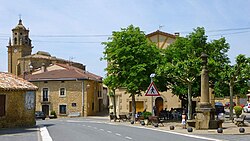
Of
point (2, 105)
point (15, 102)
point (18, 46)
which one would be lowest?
point (2, 105)

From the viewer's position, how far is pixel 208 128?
87.0ft

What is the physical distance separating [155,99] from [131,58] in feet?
46.4

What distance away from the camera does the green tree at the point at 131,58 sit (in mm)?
38406

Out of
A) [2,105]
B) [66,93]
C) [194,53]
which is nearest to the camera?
[2,105]

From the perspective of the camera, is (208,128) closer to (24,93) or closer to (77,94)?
A: (24,93)

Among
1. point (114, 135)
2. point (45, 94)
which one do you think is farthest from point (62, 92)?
point (114, 135)

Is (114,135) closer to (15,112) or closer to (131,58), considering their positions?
(15,112)

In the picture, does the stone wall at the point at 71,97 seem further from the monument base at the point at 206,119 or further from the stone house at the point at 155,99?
the monument base at the point at 206,119

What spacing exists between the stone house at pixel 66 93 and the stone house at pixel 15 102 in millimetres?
27801

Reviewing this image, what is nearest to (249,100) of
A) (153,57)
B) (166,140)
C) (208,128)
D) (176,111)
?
(176,111)

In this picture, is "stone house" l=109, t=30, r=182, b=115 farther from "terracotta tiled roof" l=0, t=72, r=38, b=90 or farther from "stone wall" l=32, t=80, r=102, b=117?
"terracotta tiled roof" l=0, t=72, r=38, b=90

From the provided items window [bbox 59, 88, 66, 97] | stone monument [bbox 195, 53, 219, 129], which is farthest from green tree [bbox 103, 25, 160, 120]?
window [bbox 59, 88, 66, 97]

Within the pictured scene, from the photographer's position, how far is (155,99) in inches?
2034

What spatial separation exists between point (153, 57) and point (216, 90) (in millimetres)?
6863
